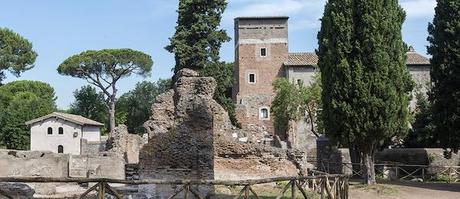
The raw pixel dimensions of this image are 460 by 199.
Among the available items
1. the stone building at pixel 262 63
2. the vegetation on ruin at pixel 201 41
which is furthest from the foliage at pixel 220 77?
the stone building at pixel 262 63

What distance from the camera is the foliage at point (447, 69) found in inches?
872

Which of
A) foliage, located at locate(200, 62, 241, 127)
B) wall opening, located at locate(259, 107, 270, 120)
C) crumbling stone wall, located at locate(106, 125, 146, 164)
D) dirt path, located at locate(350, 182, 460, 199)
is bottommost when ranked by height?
dirt path, located at locate(350, 182, 460, 199)

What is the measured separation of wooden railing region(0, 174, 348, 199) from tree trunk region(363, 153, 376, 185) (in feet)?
17.3

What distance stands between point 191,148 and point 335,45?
8634 millimetres

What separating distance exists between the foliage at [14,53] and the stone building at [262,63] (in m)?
19.4

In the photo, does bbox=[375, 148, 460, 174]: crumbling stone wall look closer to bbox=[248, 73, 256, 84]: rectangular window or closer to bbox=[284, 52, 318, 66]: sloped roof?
bbox=[284, 52, 318, 66]: sloped roof

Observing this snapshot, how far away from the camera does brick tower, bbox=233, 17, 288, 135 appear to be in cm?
5209

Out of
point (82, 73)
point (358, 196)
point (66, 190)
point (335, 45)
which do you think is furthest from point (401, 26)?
point (82, 73)

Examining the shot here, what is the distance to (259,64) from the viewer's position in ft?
173

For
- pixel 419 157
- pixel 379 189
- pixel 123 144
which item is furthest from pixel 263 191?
pixel 419 157

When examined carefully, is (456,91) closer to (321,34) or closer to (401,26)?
(401,26)

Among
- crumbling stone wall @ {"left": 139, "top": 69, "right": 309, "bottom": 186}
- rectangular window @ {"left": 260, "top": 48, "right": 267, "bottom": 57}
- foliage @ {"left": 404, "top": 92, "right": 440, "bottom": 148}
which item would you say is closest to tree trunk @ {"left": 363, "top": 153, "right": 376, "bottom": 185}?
crumbling stone wall @ {"left": 139, "top": 69, "right": 309, "bottom": 186}

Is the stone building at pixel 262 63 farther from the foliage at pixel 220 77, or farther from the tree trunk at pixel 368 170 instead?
the tree trunk at pixel 368 170

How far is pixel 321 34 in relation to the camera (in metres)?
22.4
